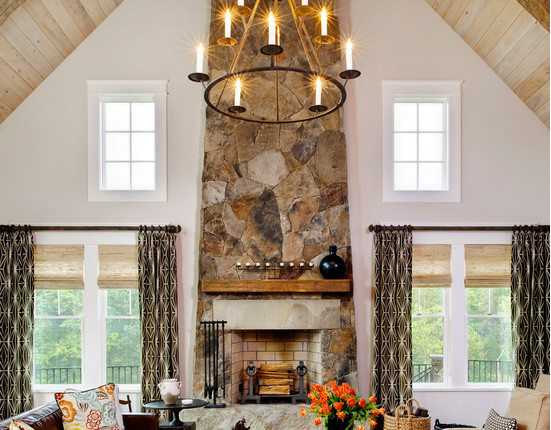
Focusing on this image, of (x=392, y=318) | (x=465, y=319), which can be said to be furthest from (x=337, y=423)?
(x=465, y=319)

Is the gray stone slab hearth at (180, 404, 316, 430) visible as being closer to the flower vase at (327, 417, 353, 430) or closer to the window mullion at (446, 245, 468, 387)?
the window mullion at (446, 245, 468, 387)

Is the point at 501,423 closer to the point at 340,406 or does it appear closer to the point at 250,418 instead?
the point at 340,406

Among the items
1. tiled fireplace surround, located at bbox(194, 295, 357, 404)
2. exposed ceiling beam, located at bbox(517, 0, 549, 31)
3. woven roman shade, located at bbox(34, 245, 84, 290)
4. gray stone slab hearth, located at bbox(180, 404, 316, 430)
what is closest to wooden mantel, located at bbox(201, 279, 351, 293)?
tiled fireplace surround, located at bbox(194, 295, 357, 404)

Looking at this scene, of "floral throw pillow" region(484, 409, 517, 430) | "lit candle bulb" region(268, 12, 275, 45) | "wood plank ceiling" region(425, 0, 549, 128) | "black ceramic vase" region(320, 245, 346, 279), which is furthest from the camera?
"black ceramic vase" region(320, 245, 346, 279)

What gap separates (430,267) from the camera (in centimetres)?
651

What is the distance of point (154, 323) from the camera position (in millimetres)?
6238

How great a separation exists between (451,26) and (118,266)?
5035mm

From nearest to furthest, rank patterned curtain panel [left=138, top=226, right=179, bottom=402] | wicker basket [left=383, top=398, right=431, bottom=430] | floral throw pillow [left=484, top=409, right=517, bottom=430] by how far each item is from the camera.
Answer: floral throw pillow [left=484, top=409, right=517, bottom=430] → wicker basket [left=383, top=398, right=431, bottom=430] → patterned curtain panel [left=138, top=226, right=179, bottom=402]

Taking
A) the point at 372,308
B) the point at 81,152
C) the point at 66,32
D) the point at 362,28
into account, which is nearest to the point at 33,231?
the point at 81,152

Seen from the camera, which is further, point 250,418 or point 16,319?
point 16,319

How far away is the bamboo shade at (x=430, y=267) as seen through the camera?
21.3 feet

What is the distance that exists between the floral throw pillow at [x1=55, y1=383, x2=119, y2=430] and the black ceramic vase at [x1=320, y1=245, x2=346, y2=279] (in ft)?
8.77

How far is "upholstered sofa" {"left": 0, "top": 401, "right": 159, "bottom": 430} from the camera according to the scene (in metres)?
3.91

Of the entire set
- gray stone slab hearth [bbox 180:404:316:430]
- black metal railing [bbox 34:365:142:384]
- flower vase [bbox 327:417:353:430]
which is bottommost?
gray stone slab hearth [bbox 180:404:316:430]
